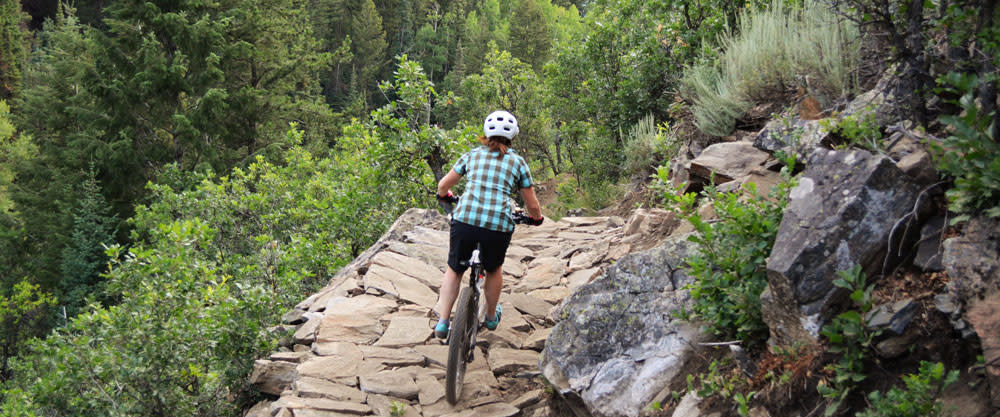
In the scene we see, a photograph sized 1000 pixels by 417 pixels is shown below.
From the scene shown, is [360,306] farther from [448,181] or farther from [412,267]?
[448,181]

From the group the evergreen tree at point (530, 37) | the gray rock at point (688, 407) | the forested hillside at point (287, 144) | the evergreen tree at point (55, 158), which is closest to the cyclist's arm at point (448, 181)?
the forested hillside at point (287, 144)

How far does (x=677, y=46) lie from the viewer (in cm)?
1043

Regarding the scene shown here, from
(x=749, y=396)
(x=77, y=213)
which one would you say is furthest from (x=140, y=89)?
(x=749, y=396)

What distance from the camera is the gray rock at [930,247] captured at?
130 inches

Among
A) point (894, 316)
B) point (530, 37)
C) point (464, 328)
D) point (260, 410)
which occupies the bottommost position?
point (530, 37)

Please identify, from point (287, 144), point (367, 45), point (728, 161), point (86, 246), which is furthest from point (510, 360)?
point (367, 45)

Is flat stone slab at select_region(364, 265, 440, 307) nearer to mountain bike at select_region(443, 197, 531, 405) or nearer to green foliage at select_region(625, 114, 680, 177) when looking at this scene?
mountain bike at select_region(443, 197, 531, 405)

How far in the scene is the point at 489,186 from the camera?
4.90 metres

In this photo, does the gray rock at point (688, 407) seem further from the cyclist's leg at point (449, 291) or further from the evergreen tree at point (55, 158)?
the evergreen tree at point (55, 158)

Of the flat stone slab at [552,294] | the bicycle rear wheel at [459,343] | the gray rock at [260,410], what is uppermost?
the bicycle rear wheel at [459,343]

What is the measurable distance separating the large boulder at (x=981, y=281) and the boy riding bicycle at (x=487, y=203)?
268 centimetres

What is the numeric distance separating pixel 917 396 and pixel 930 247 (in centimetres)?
86

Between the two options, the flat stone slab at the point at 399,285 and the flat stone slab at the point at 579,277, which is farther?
the flat stone slab at the point at 579,277

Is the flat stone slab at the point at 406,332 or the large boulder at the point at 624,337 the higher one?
the large boulder at the point at 624,337
